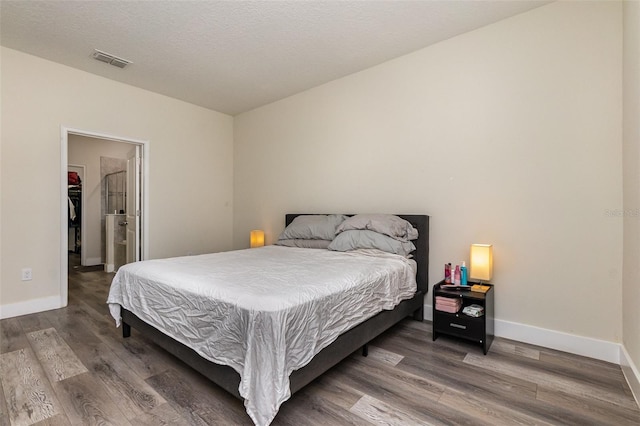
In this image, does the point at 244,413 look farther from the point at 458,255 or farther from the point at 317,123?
the point at 317,123

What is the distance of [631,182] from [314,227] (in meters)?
2.59

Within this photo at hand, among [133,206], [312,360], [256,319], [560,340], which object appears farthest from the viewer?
[133,206]

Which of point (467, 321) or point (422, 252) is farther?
point (422, 252)

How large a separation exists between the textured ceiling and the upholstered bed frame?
1.75 meters

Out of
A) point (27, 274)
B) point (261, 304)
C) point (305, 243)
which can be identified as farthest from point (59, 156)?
point (261, 304)

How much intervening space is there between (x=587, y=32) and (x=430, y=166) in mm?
1457

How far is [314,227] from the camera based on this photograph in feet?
11.3

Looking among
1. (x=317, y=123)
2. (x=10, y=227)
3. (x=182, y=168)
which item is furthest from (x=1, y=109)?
(x=317, y=123)

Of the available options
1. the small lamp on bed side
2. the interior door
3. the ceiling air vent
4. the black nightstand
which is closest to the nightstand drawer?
the black nightstand

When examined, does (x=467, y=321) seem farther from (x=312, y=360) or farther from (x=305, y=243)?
(x=305, y=243)

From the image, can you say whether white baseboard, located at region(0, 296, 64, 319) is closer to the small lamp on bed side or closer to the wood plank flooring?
the wood plank flooring

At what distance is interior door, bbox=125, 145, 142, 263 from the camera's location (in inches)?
161

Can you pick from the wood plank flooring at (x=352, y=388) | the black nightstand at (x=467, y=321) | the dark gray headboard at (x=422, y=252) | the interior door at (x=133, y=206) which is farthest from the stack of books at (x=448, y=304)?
the interior door at (x=133, y=206)

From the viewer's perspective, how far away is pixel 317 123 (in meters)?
3.93
